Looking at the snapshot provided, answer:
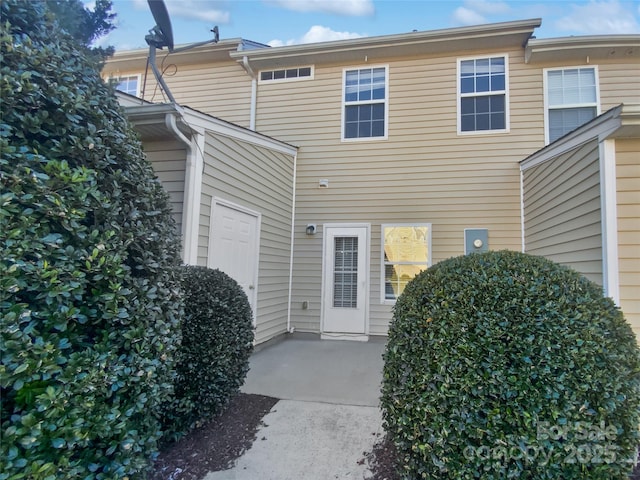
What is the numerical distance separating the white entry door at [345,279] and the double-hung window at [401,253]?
1.15 feet

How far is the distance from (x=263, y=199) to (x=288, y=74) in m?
2.98

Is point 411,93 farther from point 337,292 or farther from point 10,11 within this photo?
point 10,11

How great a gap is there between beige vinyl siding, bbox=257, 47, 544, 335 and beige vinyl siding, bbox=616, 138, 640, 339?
100 inches

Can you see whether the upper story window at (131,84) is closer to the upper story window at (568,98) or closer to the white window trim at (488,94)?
the white window trim at (488,94)

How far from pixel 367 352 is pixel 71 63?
15.5ft

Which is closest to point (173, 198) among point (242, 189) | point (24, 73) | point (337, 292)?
point (242, 189)

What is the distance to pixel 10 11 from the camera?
1567 millimetres

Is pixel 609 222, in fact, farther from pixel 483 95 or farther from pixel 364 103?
pixel 364 103

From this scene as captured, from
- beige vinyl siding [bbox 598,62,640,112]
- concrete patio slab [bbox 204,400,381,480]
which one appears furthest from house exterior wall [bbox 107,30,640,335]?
concrete patio slab [bbox 204,400,381,480]

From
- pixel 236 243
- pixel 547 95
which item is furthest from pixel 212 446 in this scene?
pixel 547 95

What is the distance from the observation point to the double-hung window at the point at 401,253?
5.94 meters

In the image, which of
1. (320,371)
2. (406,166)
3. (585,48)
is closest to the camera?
(320,371)

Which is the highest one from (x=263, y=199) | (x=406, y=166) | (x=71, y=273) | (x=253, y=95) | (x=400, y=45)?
(x=400, y=45)

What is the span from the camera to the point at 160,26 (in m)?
4.50
